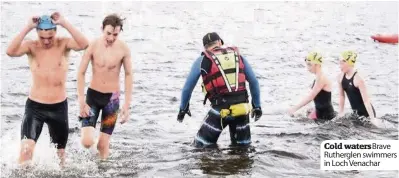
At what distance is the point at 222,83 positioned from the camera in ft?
31.8

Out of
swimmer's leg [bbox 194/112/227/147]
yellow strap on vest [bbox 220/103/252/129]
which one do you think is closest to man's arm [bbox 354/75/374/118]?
yellow strap on vest [bbox 220/103/252/129]

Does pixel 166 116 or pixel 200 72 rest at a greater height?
pixel 200 72

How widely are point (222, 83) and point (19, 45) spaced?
129 inches

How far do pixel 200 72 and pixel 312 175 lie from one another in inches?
97.7

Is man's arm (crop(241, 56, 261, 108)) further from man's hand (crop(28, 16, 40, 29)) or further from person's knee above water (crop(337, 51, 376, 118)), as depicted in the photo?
man's hand (crop(28, 16, 40, 29))

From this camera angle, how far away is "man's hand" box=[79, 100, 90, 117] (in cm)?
879

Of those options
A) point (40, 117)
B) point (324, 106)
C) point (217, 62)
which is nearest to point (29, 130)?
point (40, 117)

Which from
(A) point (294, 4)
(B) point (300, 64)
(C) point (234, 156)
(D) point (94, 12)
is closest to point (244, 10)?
(A) point (294, 4)

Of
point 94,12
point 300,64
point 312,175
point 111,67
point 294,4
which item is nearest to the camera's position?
point 111,67

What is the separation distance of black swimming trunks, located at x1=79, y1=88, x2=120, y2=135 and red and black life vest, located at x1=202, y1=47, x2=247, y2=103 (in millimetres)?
1553

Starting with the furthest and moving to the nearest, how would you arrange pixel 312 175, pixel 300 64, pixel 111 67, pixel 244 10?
1. pixel 244 10
2. pixel 300 64
3. pixel 312 175
4. pixel 111 67

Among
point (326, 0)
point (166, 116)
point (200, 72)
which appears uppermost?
point (200, 72)

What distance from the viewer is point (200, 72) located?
31.7 ft

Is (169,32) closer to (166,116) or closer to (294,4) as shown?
(166,116)
